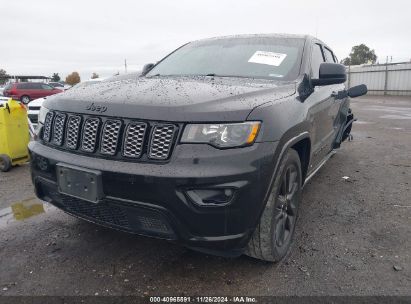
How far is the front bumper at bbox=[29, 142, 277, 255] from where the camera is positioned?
1974mm

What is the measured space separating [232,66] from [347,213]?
1.83m

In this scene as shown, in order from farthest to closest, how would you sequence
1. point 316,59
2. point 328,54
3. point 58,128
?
point 328,54 < point 316,59 < point 58,128

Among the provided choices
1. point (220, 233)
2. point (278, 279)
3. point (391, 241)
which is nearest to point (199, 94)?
point (220, 233)

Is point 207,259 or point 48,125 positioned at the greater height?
point 48,125

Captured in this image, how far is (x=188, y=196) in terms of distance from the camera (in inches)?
78.3

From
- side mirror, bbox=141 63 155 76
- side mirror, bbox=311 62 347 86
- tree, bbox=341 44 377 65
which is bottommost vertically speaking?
side mirror, bbox=311 62 347 86

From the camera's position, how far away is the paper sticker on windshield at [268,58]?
314cm

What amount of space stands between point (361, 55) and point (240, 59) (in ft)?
226

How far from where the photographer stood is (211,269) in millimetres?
2539

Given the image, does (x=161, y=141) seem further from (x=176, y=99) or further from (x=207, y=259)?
(x=207, y=259)

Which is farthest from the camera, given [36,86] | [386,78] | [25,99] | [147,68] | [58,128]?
[386,78]

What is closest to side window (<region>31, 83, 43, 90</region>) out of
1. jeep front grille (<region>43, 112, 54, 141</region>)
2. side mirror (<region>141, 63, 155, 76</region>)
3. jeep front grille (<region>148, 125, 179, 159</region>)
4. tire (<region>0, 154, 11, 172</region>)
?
tire (<region>0, 154, 11, 172</region>)

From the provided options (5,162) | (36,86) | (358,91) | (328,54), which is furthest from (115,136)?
(36,86)

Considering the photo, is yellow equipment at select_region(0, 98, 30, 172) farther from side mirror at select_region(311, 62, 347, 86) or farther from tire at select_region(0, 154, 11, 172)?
side mirror at select_region(311, 62, 347, 86)
